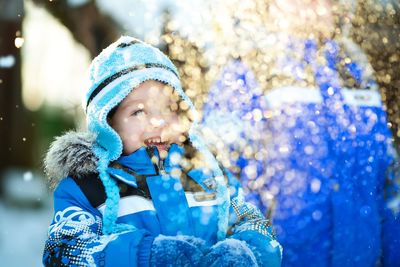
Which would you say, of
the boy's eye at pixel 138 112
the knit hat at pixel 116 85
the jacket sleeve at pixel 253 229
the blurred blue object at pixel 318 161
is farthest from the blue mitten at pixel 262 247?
the boy's eye at pixel 138 112

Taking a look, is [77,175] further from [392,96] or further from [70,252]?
[392,96]

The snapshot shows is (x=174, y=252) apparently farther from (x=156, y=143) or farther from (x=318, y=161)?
(x=318, y=161)

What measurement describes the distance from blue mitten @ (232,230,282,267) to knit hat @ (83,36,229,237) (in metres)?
0.13

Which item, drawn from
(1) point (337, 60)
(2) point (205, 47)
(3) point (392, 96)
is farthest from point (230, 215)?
(2) point (205, 47)

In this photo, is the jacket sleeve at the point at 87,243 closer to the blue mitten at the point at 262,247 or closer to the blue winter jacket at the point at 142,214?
the blue winter jacket at the point at 142,214

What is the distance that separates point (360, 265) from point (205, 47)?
4.75ft

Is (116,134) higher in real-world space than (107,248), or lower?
higher

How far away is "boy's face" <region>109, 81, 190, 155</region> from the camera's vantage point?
2.01 metres

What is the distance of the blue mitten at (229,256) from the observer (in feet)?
5.49

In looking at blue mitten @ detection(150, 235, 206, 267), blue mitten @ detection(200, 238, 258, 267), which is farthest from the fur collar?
blue mitten @ detection(200, 238, 258, 267)

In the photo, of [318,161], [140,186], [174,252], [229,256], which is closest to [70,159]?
[140,186]

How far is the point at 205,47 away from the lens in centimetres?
312

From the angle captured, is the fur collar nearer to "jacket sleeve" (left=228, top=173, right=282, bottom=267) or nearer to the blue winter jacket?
the blue winter jacket

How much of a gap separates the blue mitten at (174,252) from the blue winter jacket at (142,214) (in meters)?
0.03
